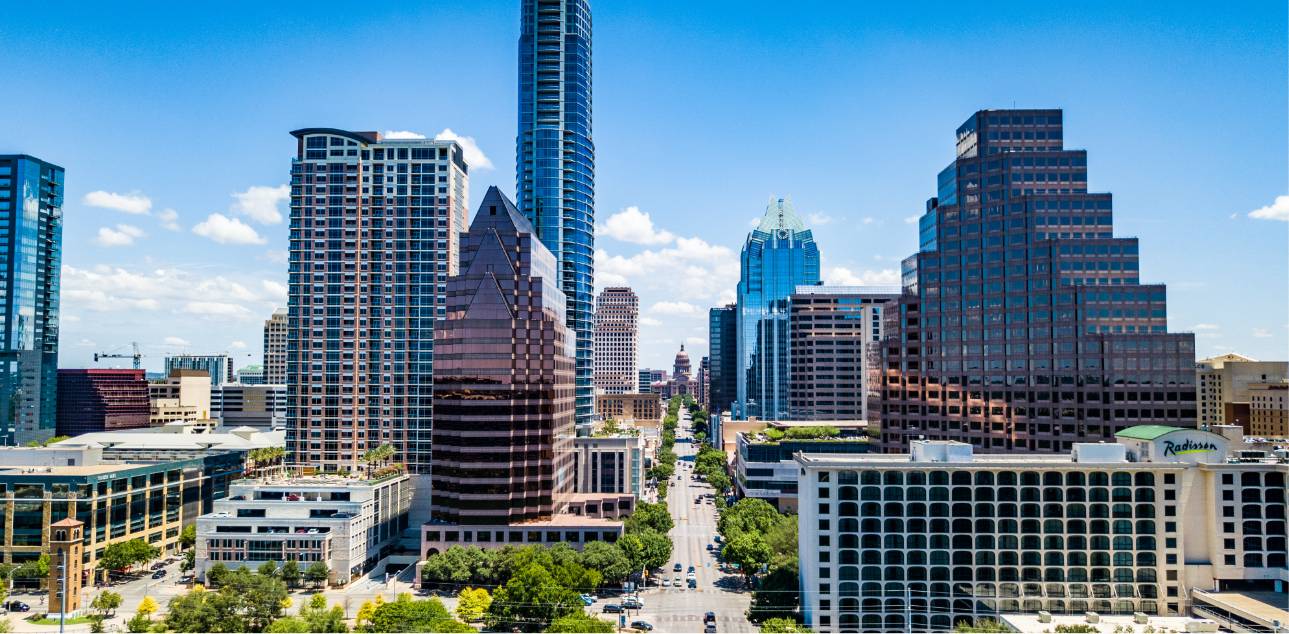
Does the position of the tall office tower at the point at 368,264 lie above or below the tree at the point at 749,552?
above

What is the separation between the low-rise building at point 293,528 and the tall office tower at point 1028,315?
3630 inches

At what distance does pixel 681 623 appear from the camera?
100938 millimetres

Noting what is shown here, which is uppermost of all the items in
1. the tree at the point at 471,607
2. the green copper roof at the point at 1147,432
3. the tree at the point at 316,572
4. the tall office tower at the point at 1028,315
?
the tall office tower at the point at 1028,315

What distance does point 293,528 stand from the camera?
122688 millimetres

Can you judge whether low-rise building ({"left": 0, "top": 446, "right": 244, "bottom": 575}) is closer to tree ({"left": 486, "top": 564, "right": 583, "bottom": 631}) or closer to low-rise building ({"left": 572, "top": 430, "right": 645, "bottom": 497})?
tree ({"left": 486, "top": 564, "right": 583, "bottom": 631})

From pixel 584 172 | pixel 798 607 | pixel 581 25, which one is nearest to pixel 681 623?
pixel 798 607

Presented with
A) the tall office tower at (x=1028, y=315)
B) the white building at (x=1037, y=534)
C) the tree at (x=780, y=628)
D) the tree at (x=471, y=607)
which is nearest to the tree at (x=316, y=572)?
the tree at (x=471, y=607)

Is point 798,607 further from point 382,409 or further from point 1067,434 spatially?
point 382,409

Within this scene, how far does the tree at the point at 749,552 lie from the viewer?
120500 millimetres

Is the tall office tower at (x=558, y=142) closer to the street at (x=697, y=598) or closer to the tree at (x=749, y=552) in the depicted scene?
the street at (x=697, y=598)

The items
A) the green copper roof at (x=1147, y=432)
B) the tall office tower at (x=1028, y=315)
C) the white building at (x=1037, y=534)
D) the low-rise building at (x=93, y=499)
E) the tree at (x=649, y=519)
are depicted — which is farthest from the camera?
the tree at (x=649, y=519)

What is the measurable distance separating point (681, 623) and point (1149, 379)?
7776cm

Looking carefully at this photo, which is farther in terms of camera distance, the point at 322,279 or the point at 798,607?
the point at 322,279

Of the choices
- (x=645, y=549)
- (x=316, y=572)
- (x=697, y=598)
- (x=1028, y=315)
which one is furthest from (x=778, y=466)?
(x=316, y=572)
